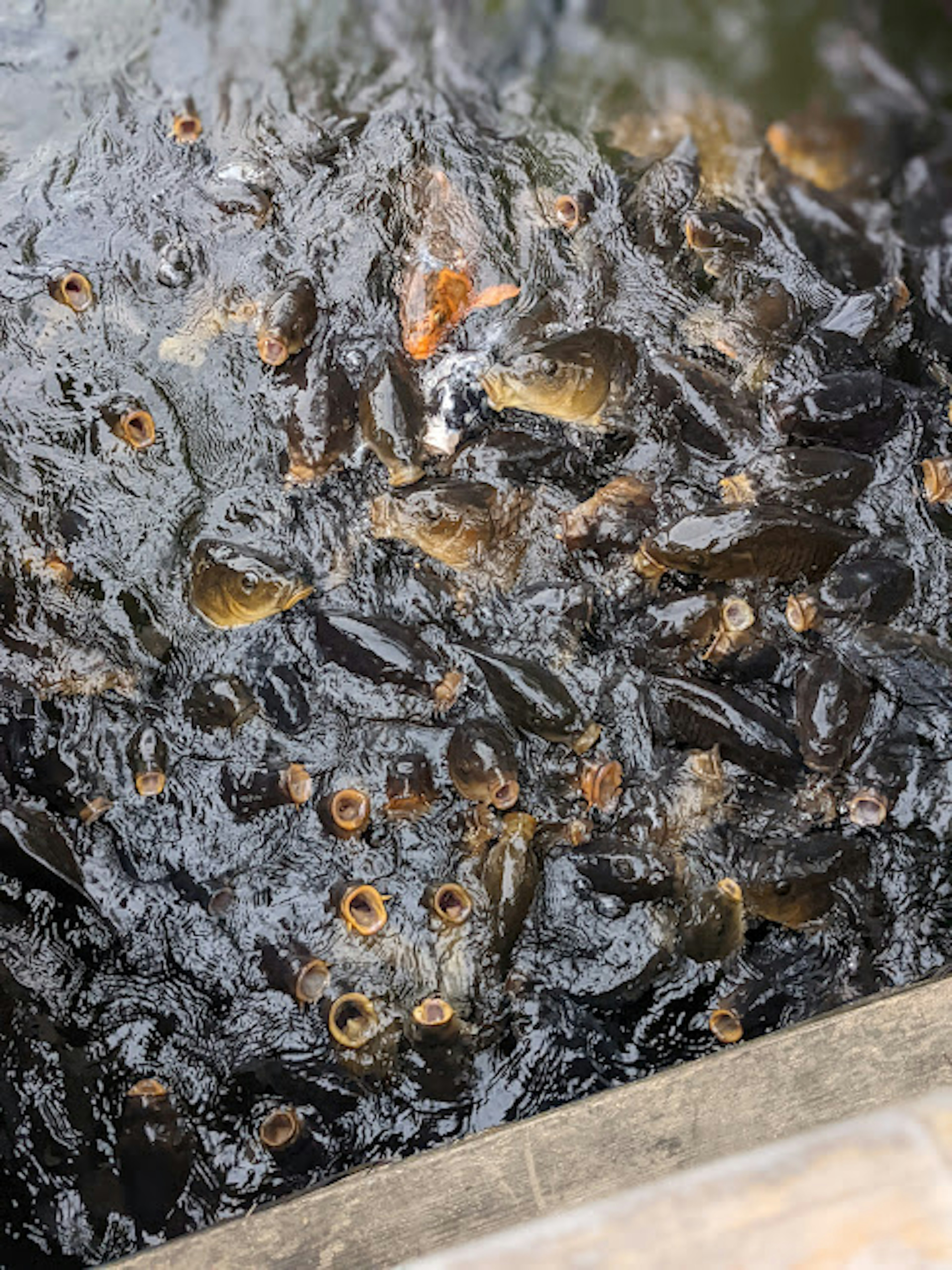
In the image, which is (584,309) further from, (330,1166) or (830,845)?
(330,1166)

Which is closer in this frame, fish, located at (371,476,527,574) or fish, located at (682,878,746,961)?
fish, located at (682,878,746,961)

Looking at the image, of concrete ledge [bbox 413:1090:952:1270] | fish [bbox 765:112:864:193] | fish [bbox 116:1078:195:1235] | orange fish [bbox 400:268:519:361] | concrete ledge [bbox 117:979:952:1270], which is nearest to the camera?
concrete ledge [bbox 413:1090:952:1270]

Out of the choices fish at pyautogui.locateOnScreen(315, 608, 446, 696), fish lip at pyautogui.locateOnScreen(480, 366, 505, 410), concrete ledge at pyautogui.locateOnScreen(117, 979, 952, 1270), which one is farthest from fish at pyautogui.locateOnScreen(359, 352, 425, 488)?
concrete ledge at pyautogui.locateOnScreen(117, 979, 952, 1270)

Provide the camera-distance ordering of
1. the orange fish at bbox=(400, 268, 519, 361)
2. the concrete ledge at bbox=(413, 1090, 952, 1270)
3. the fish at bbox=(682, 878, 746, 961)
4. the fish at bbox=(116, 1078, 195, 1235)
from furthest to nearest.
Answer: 1. the orange fish at bbox=(400, 268, 519, 361)
2. the fish at bbox=(682, 878, 746, 961)
3. the fish at bbox=(116, 1078, 195, 1235)
4. the concrete ledge at bbox=(413, 1090, 952, 1270)

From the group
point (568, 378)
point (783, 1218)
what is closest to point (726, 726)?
point (568, 378)

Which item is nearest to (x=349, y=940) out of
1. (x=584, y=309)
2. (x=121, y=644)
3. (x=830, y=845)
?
(x=121, y=644)

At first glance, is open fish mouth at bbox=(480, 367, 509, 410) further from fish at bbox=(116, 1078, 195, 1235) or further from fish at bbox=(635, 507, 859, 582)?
fish at bbox=(116, 1078, 195, 1235)

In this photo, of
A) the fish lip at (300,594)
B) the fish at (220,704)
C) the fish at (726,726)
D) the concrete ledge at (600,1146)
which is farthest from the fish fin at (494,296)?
the concrete ledge at (600,1146)
